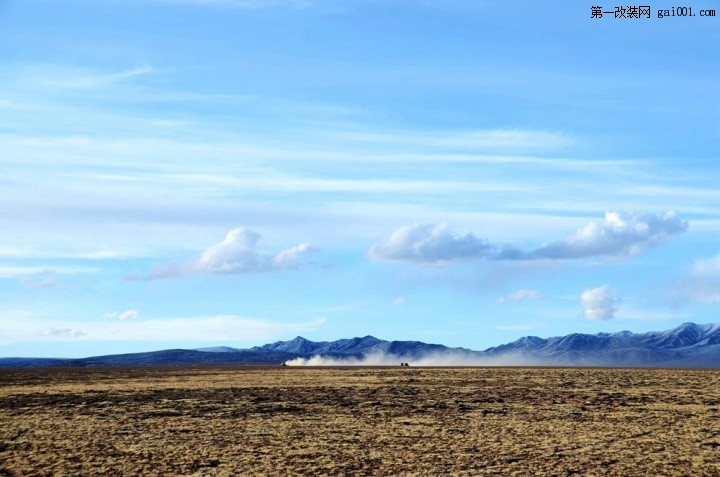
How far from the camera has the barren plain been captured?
2112 centimetres

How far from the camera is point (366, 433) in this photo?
2667 centimetres

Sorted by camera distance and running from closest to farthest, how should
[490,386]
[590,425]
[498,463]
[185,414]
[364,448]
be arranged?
[498,463] → [364,448] → [590,425] → [185,414] → [490,386]

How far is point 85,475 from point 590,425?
17149mm

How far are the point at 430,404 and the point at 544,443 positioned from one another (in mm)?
12119

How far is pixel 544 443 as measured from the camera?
2441cm

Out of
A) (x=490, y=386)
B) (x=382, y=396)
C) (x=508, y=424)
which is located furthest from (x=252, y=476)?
(x=490, y=386)

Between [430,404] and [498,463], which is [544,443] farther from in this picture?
[430,404]

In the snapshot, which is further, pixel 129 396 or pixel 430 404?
pixel 129 396

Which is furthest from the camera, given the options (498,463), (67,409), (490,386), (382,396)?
(490,386)

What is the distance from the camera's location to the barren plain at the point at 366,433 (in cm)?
2112

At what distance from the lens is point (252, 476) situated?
19766mm

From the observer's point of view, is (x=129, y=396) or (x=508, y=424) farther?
(x=129, y=396)

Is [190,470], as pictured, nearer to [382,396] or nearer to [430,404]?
[430,404]

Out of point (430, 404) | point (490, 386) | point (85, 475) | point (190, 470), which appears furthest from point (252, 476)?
point (490, 386)
